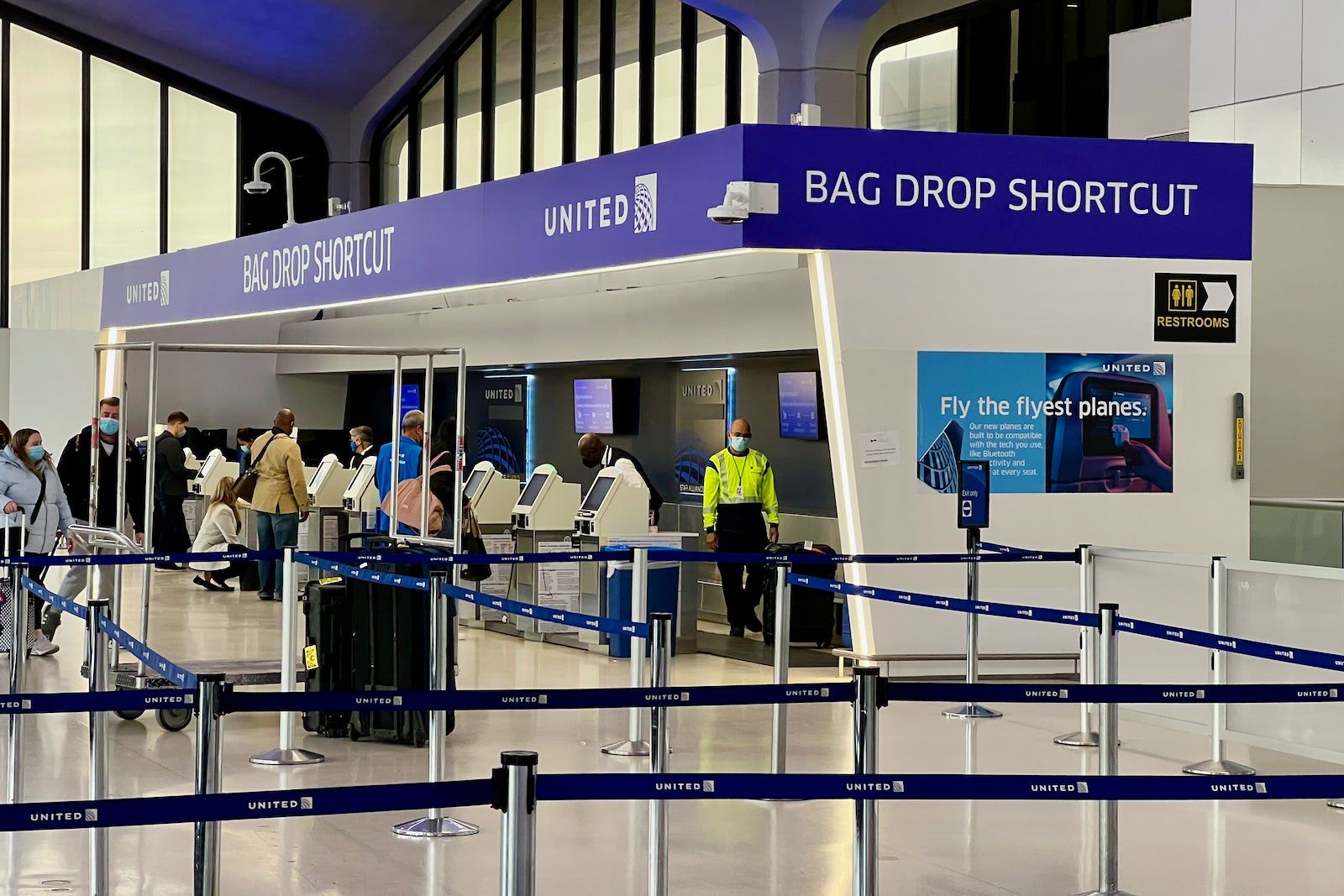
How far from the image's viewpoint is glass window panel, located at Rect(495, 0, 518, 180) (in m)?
21.2

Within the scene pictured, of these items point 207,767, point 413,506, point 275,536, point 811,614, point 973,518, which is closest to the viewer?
point 207,767

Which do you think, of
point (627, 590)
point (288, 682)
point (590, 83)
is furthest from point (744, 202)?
point (590, 83)

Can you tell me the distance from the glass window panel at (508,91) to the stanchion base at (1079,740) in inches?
555

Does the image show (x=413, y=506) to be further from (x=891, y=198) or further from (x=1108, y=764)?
(x=1108, y=764)

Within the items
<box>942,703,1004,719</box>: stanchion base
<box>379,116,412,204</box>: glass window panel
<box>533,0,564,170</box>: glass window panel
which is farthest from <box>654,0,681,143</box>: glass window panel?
<box>942,703,1004,719</box>: stanchion base

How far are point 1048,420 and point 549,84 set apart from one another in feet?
40.4

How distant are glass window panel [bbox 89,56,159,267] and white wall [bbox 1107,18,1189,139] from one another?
51.6 feet

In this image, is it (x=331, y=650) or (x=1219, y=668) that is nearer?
(x=1219, y=668)

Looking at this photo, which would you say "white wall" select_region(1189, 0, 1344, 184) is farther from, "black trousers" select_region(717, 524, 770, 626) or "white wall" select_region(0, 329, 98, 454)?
"white wall" select_region(0, 329, 98, 454)

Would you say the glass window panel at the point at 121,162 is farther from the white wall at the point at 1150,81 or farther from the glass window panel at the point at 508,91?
the white wall at the point at 1150,81

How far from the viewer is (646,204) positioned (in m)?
9.15

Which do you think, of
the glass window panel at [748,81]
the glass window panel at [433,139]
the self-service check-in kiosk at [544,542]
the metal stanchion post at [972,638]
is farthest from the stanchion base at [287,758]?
the glass window panel at [433,139]

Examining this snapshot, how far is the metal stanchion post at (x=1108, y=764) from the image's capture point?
523cm

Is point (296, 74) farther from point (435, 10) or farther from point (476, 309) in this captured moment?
point (476, 309)
